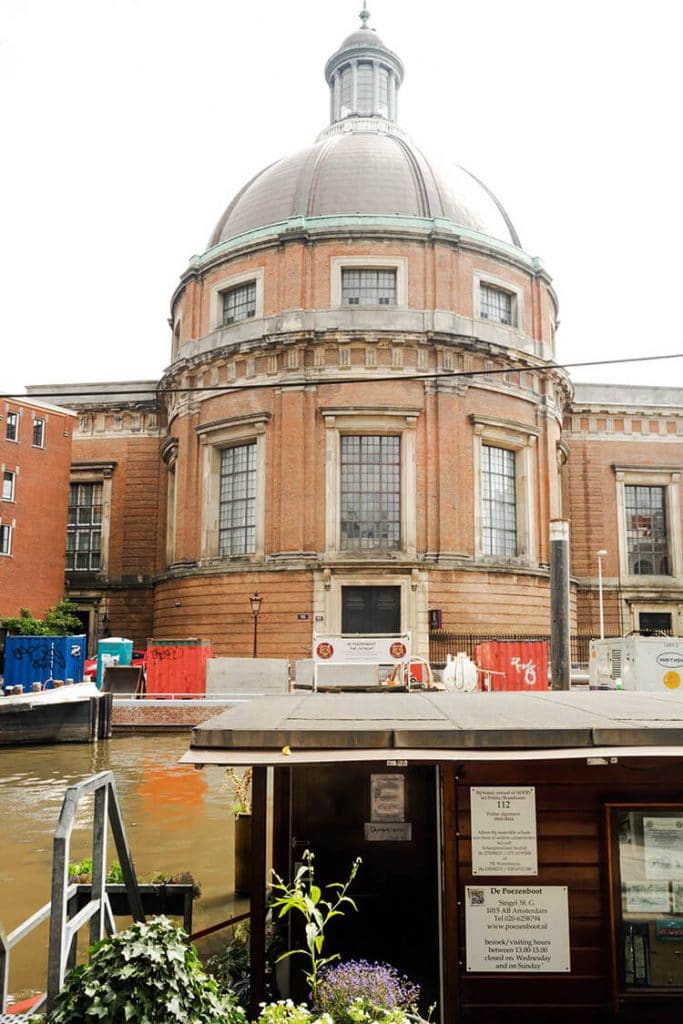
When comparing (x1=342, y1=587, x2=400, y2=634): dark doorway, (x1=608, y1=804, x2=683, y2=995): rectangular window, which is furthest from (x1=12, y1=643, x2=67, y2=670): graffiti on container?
(x1=608, y1=804, x2=683, y2=995): rectangular window

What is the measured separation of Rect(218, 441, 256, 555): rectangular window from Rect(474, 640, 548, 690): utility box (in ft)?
41.6

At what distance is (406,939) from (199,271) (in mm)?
39137

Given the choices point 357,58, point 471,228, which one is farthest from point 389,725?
point 357,58

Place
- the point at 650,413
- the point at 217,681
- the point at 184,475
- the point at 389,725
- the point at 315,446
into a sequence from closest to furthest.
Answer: the point at 389,725 < the point at 217,681 < the point at 315,446 < the point at 184,475 < the point at 650,413

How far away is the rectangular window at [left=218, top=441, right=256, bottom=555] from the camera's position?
3878 cm

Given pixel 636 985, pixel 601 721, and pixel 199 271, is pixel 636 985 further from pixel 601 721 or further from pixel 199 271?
pixel 199 271

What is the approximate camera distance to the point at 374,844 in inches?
289

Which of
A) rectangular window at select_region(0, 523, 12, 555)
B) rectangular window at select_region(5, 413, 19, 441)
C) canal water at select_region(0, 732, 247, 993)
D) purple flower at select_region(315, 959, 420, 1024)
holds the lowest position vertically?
canal water at select_region(0, 732, 247, 993)

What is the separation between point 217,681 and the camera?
2884cm

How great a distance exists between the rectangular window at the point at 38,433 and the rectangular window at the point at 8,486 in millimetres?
2150

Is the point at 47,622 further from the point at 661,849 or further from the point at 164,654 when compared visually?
the point at 661,849

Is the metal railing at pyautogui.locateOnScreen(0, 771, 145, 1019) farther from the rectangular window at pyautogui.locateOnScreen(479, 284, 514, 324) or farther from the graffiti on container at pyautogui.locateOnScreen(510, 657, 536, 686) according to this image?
the rectangular window at pyautogui.locateOnScreen(479, 284, 514, 324)

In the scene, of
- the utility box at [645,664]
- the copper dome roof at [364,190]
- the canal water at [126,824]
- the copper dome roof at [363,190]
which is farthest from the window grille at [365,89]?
the canal water at [126,824]

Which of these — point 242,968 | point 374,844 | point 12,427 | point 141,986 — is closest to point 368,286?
point 12,427
